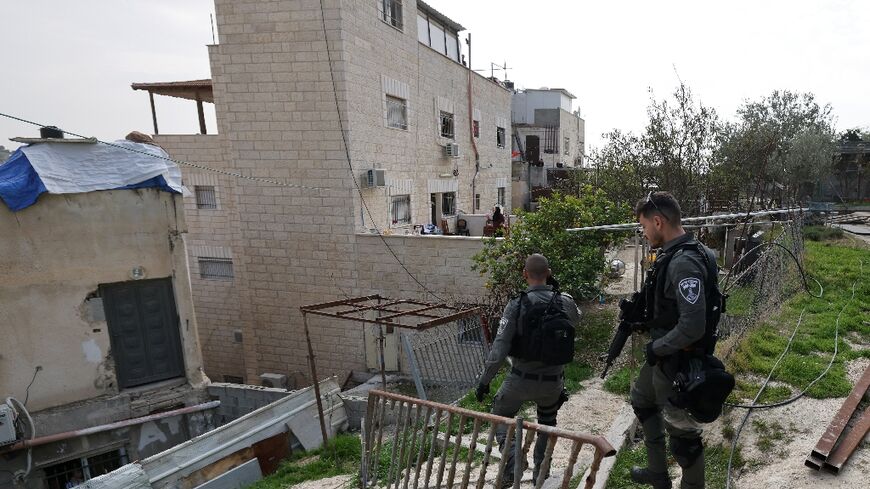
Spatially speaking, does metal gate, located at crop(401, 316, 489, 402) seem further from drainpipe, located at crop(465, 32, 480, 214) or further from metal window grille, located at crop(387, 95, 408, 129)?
drainpipe, located at crop(465, 32, 480, 214)

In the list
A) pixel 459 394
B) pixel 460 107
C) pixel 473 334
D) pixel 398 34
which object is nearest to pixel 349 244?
pixel 473 334

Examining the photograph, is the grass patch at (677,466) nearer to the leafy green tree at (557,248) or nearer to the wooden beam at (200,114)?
the leafy green tree at (557,248)

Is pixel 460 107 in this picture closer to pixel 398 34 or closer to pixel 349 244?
pixel 398 34

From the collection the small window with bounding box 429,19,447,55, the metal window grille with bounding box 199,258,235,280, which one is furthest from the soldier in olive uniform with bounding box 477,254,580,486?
the small window with bounding box 429,19,447,55

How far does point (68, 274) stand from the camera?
7703 mm

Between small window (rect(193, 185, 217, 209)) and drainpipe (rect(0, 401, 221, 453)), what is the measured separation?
497 centimetres

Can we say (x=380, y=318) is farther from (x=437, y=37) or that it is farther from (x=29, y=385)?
(x=437, y=37)

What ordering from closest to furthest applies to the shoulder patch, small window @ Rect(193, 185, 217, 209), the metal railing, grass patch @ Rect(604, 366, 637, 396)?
the metal railing < the shoulder patch < grass patch @ Rect(604, 366, 637, 396) < small window @ Rect(193, 185, 217, 209)

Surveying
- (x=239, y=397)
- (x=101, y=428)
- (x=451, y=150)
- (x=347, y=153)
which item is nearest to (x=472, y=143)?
(x=451, y=150)

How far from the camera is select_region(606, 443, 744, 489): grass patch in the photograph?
11.0 ft

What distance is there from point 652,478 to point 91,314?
869 centimetres

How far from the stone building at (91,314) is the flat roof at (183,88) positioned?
431 cm

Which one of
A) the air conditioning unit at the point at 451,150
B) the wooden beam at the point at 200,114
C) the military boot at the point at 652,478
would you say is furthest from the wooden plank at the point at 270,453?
the air conditioning unit at the point at 451,150

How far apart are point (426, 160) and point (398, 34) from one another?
3.38 metres
